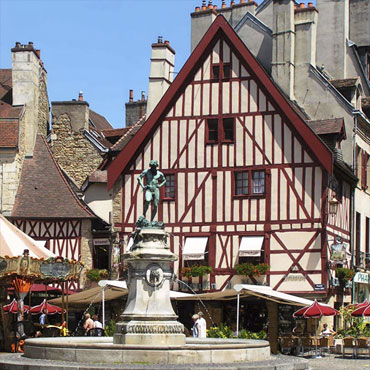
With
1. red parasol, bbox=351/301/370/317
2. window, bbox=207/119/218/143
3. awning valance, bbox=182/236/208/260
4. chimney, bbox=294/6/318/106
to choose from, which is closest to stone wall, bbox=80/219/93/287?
awning valance, bbox=182/236/208/260

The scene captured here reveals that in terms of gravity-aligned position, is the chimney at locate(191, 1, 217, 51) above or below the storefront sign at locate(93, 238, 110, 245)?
above

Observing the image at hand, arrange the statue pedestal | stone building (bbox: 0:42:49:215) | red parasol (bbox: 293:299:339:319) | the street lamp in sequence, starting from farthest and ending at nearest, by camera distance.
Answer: stone building (bbox: 0:42:49:215)
the street lamp
red parasol (bbox: 293:299:339:319)
the statue pedestal

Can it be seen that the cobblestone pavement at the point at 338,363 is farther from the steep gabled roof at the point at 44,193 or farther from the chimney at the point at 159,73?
the chimney at the point at 159,73

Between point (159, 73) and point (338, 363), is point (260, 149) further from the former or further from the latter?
point (338, 363)

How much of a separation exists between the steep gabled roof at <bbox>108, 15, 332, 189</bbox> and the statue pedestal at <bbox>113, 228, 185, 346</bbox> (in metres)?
13.6

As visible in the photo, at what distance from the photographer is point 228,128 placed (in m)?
32.7

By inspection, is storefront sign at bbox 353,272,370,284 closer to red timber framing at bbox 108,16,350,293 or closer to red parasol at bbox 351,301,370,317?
red timber framing at bbox 108,16,350,293

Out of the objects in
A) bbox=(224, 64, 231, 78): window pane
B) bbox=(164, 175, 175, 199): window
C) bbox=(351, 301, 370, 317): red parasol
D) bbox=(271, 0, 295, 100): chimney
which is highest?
bbox=(271, 0, 295, 100): chimney

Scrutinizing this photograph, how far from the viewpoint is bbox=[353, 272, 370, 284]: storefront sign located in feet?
109

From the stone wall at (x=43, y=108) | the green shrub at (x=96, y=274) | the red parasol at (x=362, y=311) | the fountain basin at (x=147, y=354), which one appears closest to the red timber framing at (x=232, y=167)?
the green shrub at (x=96, y=274)

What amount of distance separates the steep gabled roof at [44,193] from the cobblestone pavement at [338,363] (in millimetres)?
12107

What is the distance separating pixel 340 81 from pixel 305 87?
1.57 meters

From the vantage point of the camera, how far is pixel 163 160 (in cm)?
3319

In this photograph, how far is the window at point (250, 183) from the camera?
3184 cm
